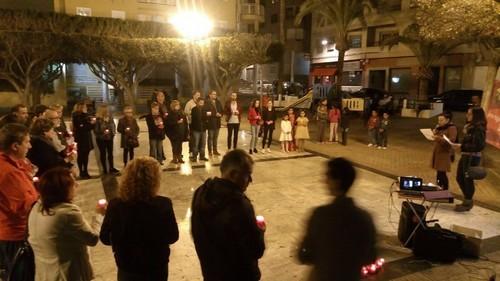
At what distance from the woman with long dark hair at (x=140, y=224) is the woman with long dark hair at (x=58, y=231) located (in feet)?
0.66

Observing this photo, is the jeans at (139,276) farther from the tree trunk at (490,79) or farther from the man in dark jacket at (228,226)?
the tree trunk at (490,79)

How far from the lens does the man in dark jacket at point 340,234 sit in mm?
2672

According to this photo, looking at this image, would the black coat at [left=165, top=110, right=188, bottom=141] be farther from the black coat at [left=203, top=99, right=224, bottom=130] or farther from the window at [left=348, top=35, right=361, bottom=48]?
the window at [left=348, top=35, right=361, bottom=48]

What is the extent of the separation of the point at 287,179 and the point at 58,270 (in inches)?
267

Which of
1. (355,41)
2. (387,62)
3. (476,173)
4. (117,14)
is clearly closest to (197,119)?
(476,173)

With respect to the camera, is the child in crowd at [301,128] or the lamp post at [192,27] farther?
the lamp post at [192,27]

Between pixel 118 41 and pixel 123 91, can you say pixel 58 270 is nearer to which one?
pixel 118 41

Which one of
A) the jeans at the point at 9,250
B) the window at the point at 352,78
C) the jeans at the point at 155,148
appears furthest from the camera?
the window at the point at 352,78

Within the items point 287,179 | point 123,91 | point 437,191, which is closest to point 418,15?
point 287,179

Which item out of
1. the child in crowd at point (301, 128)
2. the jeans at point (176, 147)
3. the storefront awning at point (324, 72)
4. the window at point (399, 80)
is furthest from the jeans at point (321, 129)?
the storefront awning at point (324, 72)

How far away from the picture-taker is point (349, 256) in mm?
A: 2699

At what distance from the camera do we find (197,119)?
10.4 m

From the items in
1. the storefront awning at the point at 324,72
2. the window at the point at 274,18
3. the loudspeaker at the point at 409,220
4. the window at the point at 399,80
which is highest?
the window at the point at 274,18

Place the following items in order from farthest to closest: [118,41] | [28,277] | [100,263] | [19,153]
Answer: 1. [118,41]
2. [100,263]
3. [19,153]
4. [28,277]
